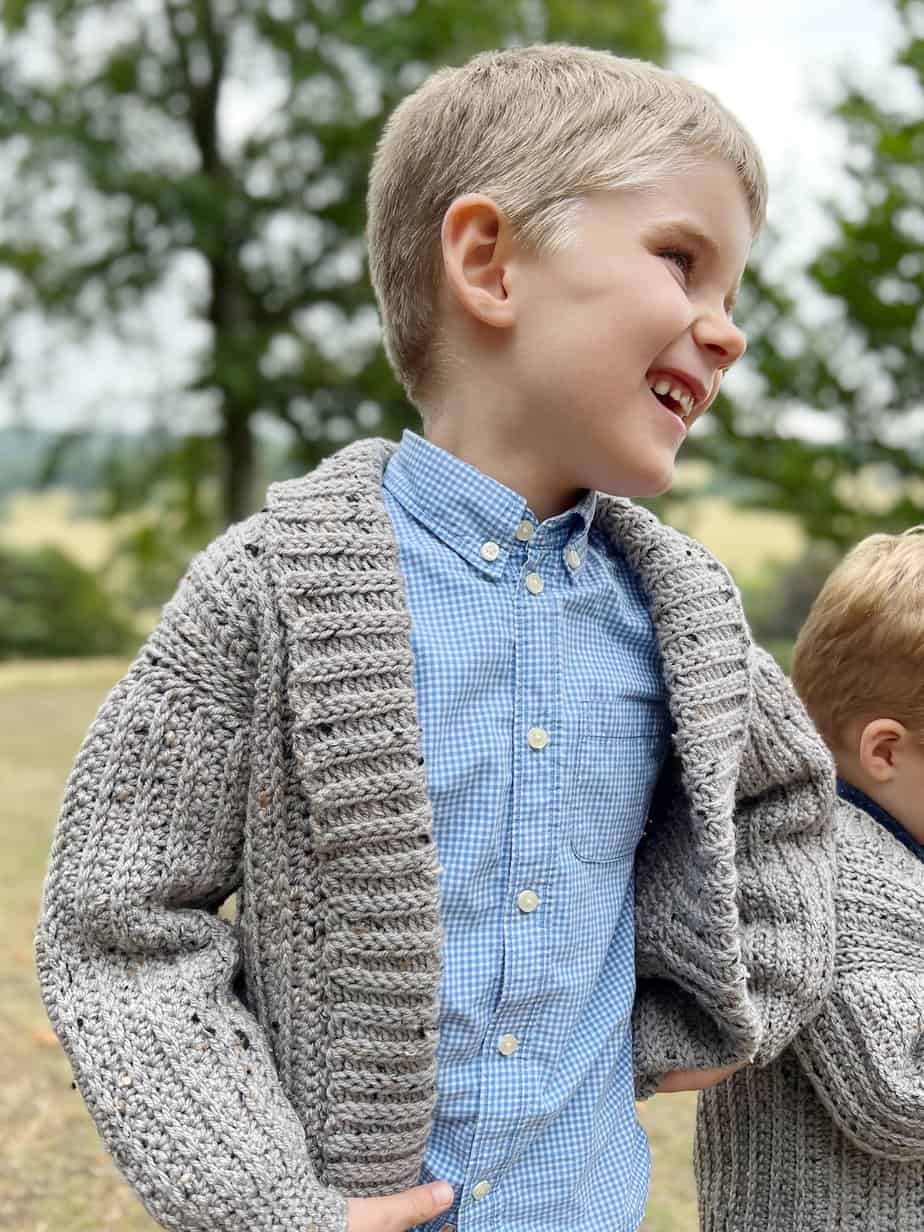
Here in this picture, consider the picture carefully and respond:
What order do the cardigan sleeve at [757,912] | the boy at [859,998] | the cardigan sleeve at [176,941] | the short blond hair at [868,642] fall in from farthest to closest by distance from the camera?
the short blond hair at [868,642]
the boy at [859,998]
the cardigan sleeve at [757,912]
the cardigan sleeve at [176,941]

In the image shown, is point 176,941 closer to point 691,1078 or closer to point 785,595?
point 691,1078

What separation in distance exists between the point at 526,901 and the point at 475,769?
0.16m

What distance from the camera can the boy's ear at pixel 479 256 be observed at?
1.47 m

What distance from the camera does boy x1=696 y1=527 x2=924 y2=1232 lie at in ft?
5.62

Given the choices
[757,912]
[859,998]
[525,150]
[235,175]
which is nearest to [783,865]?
[757,912]

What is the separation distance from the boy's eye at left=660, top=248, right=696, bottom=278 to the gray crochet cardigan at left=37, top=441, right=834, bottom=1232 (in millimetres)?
422

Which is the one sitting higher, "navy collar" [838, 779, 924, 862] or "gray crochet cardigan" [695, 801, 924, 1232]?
"navy collar" [838, 779, 924, 862]

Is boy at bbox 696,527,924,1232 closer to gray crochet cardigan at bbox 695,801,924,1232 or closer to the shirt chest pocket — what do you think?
gray crochet cardigan at bbox 695,801,924,1232

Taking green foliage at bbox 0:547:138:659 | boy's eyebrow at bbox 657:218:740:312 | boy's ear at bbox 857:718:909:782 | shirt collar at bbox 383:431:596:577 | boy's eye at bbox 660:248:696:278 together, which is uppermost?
boy's eyebrow at bbox 657:218:740:312

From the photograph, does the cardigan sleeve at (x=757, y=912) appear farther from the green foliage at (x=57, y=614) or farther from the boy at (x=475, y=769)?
the green foliage at (x=57, y=614)

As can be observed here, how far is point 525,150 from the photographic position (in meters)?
1.47

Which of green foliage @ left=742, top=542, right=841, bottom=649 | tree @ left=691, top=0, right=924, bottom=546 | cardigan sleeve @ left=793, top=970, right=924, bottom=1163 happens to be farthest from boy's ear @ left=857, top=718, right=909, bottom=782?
green foliage @ left=742, top=542, right=841, bottom=649

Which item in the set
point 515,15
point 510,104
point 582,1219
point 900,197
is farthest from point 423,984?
point 515,15

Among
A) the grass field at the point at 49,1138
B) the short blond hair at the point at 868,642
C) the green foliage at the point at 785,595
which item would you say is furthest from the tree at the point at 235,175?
the short blond hair at the point at 868,642
